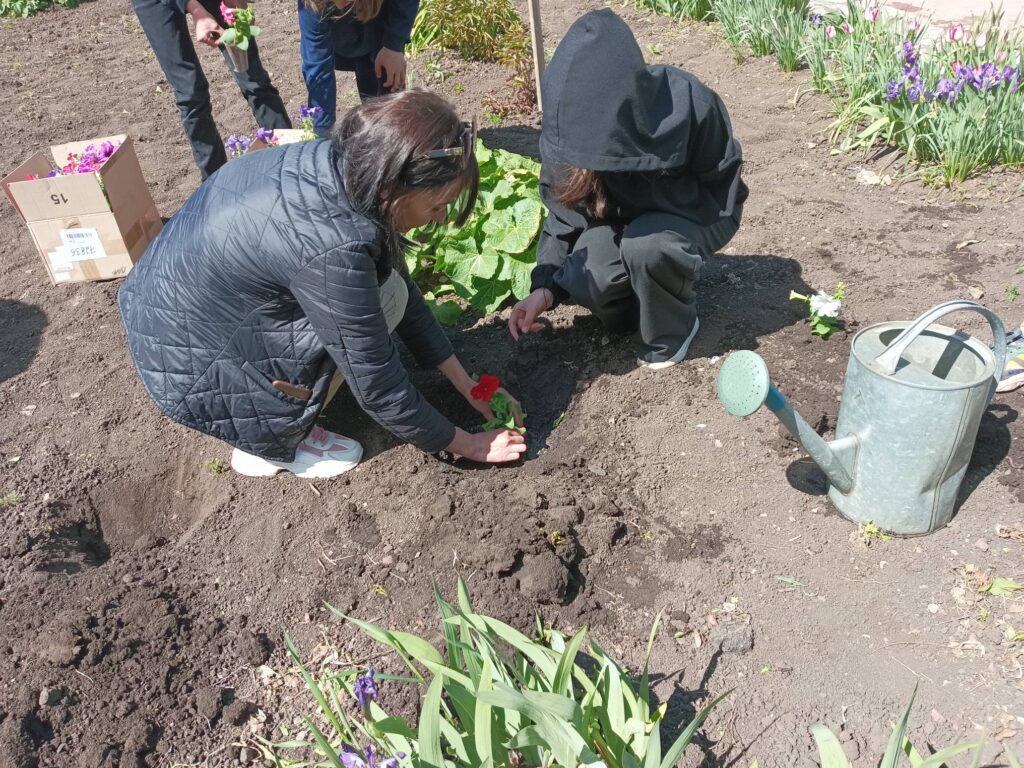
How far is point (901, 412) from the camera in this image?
178 cm

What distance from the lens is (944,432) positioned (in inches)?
70.0

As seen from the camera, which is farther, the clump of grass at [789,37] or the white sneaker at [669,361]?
the clump of grass at [789,37]

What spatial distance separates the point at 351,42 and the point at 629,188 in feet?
5.91

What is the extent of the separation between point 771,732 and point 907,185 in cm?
262

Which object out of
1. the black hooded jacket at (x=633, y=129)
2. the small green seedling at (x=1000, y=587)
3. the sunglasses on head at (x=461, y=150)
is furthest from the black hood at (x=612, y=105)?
the small green seedling at (x=1000, y=587)

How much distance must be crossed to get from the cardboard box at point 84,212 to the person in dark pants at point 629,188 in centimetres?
180

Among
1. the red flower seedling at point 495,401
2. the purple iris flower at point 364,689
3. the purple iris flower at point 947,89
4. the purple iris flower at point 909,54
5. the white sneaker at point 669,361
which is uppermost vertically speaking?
the purple iris flower at point 909,54

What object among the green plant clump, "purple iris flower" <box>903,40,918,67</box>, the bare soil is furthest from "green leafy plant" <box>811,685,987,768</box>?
the green plant clump

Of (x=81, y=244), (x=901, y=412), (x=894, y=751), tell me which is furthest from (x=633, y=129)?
(x=81, y=244)

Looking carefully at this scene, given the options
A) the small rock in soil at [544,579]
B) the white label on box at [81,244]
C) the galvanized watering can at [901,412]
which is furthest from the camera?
the white label on box at [81,244]

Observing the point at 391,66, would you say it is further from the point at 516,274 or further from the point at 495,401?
the point at 495,401

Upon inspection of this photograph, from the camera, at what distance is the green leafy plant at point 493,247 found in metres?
2.88

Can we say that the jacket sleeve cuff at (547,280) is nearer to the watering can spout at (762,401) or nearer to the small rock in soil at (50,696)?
the watering can spout at (762,401)

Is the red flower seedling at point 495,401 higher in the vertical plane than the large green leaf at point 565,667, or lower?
lower
